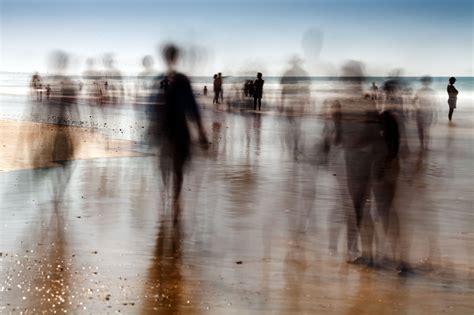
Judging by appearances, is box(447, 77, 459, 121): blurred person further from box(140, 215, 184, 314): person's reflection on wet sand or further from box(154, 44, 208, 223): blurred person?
box(140, 215, 184, 314): person's reflection on wet sand

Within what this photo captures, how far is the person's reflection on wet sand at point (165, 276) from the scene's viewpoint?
6282 mm

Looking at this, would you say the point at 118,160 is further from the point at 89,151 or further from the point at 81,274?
the point at 81,274

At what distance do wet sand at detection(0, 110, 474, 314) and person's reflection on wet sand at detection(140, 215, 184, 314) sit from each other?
0.06ft

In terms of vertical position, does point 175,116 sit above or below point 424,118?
above

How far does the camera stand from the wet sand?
645cm

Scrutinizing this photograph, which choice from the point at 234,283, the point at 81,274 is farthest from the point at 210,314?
the point at 81,274

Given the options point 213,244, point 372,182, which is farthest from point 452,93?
point 213,244

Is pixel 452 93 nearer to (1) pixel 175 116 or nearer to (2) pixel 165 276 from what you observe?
(1) pixel 175 116

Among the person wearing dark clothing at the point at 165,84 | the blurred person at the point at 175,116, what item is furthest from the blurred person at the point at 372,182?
Result: the person wearing dark clothing at the point at 165,84

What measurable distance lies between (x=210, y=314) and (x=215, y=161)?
929 cm

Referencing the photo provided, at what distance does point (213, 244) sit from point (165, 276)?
4.20 ft

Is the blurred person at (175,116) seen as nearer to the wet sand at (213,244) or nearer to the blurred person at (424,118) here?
the wet sand at (213,244)

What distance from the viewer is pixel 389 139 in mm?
9156

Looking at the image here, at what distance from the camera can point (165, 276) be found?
710 cm
